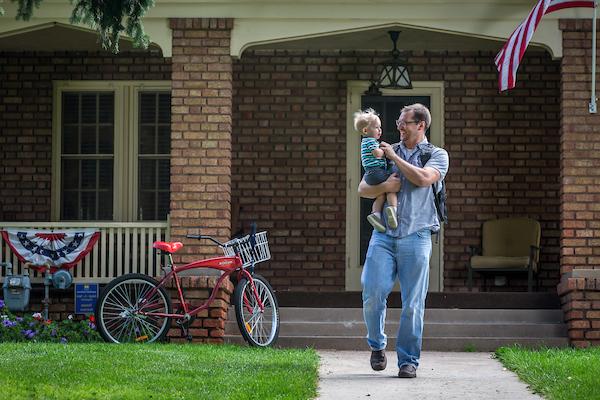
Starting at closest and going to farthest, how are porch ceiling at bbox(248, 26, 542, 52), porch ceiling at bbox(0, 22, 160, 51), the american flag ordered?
the american flag
porch ceiling at bbox(0, 22, 160, 51)
porch ceiling at bbox(248, 26, 542, 52)

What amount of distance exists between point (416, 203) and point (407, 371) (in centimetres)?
116

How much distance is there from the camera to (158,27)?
1314 cm

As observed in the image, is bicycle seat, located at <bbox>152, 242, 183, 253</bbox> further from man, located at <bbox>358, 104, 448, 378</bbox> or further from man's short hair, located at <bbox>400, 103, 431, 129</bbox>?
man's short hair, located at <bbox>400, 103, 431, 129</bbox>

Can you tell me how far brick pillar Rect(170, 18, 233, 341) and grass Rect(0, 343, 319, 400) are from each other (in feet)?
8.01

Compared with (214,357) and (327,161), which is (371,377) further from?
(327,161)

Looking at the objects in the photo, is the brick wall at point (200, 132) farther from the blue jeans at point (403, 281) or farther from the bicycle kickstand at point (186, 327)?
the blue jeans at point (403, 281)

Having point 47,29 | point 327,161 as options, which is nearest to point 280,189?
point 327,161

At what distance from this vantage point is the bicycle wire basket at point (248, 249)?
12.2m

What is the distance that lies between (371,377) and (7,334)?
454cm

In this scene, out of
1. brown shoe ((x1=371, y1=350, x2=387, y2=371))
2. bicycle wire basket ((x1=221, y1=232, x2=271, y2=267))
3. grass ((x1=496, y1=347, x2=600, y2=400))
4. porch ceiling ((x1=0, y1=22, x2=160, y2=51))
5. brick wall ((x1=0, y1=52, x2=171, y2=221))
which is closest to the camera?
grass ((x1=496, y1=347, x2=600, y2=400))

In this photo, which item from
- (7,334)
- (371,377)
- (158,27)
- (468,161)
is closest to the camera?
(371,377)

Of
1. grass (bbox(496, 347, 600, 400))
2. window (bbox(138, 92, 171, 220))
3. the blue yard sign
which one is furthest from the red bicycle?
window (bbox(138, 92, 171, 220))

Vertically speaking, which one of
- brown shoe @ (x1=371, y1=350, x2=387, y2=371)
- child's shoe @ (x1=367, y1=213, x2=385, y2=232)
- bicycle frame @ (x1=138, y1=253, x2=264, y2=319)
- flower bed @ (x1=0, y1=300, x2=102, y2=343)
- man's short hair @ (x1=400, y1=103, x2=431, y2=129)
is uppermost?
man's short hair @ (x1=400, y1=103, x2=431, y2=129)

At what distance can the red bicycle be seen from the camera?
11.8 m
